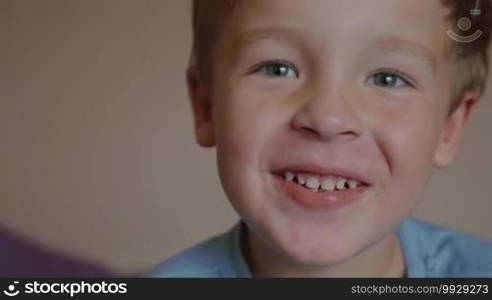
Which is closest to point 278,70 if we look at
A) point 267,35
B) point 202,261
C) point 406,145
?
point 267,35

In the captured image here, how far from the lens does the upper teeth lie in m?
0.58

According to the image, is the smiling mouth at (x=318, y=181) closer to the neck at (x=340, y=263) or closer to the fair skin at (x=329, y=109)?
the fair skin at (x=329, y=109)

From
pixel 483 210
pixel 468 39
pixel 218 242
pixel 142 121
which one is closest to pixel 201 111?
pixel 218 242

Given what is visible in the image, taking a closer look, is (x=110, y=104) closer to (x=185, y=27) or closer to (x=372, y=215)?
(x=185, y=27)

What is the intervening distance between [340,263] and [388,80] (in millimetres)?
209

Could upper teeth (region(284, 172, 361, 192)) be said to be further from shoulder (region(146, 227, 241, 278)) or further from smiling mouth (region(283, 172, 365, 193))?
shoulder (region(146, 227, 241, 278))

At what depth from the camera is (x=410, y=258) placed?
28.8 inches

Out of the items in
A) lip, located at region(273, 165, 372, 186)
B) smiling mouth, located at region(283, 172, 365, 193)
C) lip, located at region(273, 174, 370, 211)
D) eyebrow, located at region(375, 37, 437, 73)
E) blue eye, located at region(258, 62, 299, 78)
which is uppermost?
eyebrow, located at region(375, 37, 437, 73)

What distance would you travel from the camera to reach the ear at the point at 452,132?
66 centimetres

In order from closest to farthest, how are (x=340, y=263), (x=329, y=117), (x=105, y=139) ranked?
(x=329, y=117) → (x=340, y=263) → (x=105, y=139)

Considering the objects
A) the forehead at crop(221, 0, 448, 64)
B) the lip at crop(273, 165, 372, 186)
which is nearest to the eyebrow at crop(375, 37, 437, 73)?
the forehead at crop(221, 0, 448, 64)

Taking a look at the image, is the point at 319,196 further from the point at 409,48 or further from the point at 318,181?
the point at 409,48

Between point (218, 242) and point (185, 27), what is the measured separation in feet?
1.25

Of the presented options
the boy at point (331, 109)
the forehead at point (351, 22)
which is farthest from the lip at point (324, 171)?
the forehead at point (351, 22)
